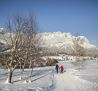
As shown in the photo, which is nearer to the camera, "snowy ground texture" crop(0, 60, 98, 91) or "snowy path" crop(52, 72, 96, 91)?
"snowy ground texture" crop(0, 60, 98, 91)

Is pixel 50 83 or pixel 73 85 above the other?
pixel 50 83

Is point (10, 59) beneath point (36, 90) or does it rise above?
above

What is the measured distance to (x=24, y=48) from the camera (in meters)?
27.5

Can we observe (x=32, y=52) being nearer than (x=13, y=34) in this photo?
No

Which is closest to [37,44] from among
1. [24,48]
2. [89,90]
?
[24,48]

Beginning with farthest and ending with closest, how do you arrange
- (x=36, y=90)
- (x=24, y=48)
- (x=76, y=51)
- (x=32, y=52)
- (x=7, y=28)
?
(x=76, y=51) → (x=32, y=52) → (x=24, y=48) → (x=7, y=28) → (x=36, y=90)

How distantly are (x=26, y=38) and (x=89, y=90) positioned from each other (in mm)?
11060

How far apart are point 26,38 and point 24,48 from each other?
1575mm

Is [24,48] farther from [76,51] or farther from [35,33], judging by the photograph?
[76,51]

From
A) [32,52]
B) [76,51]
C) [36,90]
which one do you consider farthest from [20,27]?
[76,51]

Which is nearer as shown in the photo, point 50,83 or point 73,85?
point 73,85

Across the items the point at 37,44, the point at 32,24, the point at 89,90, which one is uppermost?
the point at 32,24

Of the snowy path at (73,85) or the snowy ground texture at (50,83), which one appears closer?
the snowy ground texture at (50,83)

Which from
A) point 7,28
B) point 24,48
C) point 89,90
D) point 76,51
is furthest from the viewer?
point 76,51
